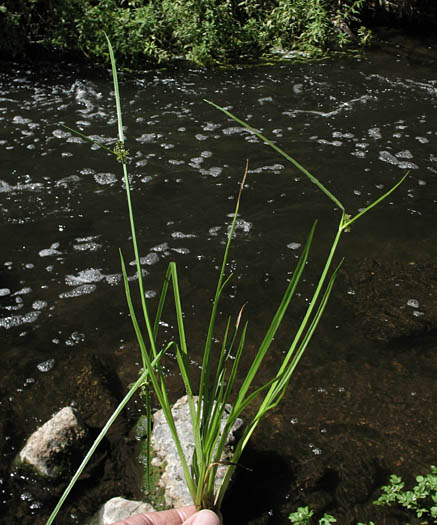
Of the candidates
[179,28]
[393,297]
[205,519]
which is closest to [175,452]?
[205,519]

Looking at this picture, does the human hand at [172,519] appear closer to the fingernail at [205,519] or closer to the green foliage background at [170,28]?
the fingernail at [205,519]

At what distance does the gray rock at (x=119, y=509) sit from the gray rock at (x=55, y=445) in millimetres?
341

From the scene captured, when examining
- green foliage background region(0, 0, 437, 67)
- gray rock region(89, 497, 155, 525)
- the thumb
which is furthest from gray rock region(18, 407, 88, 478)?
green foliage background region(0, 0, 437, 67)

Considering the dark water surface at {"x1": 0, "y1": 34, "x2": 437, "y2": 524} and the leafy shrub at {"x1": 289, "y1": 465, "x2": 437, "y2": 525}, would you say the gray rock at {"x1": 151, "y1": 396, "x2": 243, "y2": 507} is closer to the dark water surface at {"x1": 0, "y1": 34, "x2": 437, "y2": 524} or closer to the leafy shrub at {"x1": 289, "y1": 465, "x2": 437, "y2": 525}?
the dark water surface at {"x1": 0, "y1": 34, "x2": 437, "y2": 524}

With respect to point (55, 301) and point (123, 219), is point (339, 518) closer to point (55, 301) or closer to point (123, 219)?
point (55, 301)

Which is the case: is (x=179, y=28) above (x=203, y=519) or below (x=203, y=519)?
above

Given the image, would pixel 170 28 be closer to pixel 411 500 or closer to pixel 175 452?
pixel 175 452

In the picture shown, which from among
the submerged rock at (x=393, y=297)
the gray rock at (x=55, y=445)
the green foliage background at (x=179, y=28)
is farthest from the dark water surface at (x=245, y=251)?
the green foliage background at (x=179, y=28)

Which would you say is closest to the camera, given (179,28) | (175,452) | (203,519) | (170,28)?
(203,519)

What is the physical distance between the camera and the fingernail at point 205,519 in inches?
77.1

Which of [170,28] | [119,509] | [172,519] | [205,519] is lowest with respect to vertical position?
[119,509]

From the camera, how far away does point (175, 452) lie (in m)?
2.66

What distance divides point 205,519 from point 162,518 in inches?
7.3

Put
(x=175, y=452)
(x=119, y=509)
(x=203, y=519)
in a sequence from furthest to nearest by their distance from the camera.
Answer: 1. (x=175, y=452)
2. (x=119, y=509)
3. (x=203, y=519)
